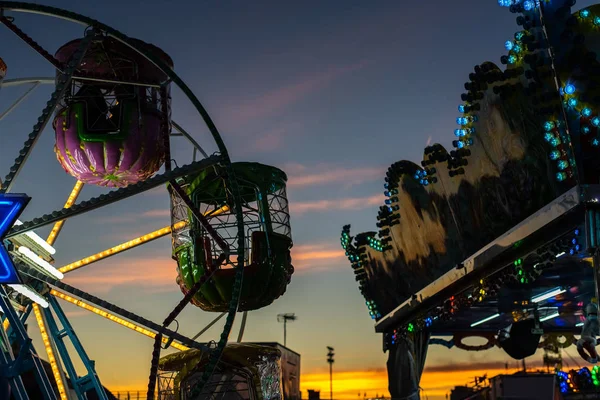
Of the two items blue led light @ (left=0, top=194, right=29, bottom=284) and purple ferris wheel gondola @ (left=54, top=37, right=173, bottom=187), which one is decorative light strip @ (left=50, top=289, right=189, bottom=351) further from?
blue led light @ (left=0, top=194, right=29, bottom=284)

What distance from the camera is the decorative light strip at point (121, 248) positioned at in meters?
16.4

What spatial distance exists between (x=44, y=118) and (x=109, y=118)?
3.17 meters

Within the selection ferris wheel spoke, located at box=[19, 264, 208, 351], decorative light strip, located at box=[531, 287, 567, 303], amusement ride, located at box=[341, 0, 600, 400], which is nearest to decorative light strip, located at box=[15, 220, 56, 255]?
ferris wheel spoke, located at box=[19, 264, 208, 351]

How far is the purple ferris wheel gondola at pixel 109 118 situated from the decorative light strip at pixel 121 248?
356cm

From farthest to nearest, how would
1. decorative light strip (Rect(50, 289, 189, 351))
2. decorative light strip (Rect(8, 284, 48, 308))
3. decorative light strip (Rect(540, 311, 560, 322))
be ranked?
decorative light strip (Rect(540, 311, 560, 322))
decorative light strip (Rect(50, 289, 189, 351))
decorative light strip (Rect(8, 284, 48, 308))

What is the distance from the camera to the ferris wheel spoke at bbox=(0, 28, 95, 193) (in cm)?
934

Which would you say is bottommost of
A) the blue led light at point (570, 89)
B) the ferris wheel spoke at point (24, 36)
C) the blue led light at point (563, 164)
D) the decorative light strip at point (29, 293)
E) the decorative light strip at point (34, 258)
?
the decorative light strip at point (29, 293)

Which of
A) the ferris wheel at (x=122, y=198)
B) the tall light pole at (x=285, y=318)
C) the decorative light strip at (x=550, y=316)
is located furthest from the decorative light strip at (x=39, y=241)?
the tall light pole at (x=285, y=318)

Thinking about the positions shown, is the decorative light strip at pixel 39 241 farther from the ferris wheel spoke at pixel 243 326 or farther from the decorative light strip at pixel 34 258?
the ferris wheel spoke at pixel 243 326

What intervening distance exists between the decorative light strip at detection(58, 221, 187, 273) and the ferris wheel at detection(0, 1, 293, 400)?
4cm

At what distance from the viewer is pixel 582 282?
1708cm

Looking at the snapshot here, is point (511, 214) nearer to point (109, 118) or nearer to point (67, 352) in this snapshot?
point (109, 118)

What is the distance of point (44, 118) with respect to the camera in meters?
9.73

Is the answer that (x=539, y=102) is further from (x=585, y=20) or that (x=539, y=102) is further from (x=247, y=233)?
(x=247, y=233)
